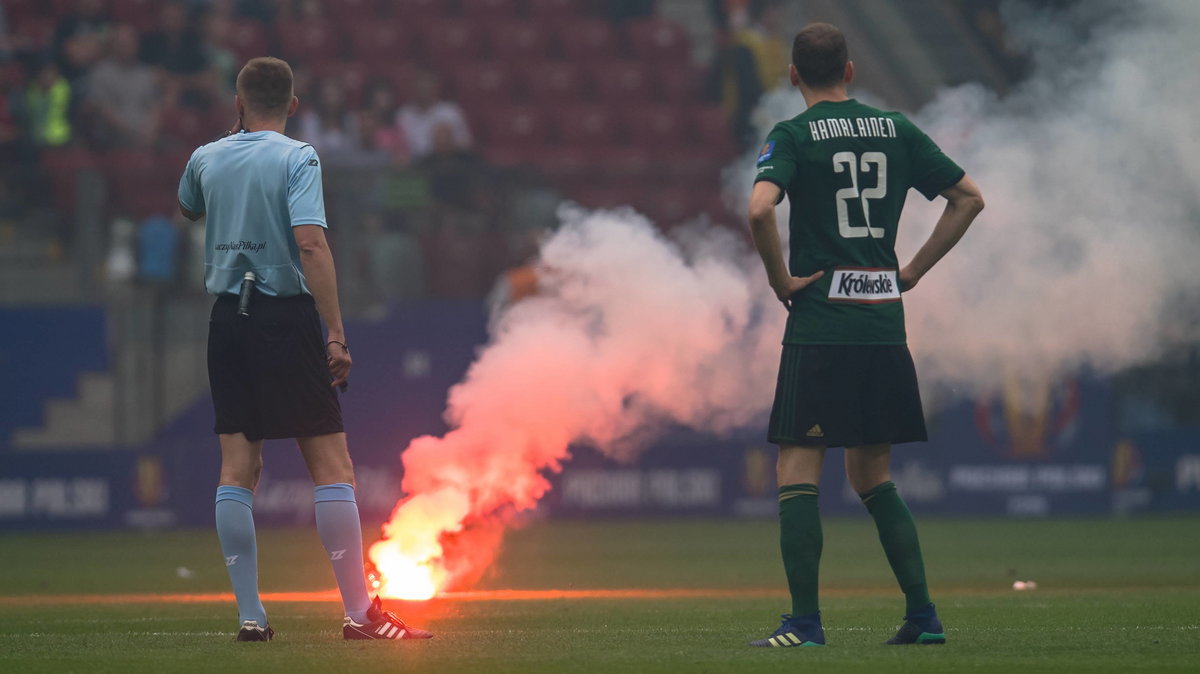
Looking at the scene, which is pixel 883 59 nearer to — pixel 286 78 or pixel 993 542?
pixel 993 542

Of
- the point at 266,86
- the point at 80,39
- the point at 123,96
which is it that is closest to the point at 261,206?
the point at 266,86

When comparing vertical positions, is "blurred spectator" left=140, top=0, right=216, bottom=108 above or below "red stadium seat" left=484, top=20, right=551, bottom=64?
below

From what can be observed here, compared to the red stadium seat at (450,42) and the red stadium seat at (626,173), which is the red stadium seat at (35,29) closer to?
the red stadium seat at (450,42)

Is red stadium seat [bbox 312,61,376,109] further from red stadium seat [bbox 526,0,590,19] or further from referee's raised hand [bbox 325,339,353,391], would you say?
referee's raised hand [bbox 325,339,353,391]

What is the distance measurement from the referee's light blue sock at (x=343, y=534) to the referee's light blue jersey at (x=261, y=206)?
79 cm

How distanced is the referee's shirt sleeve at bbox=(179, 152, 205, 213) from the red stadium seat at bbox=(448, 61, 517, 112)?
50.2ft

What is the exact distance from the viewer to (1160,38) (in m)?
13.1

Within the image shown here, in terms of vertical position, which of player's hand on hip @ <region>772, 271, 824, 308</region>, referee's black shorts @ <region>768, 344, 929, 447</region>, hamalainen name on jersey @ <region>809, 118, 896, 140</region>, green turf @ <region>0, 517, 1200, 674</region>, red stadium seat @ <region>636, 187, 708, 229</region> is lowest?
green turf @ <region>0, 517, 1200, 674</region>

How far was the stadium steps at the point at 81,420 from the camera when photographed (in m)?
16.9

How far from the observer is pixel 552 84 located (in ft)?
75.0

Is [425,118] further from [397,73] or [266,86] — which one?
[266,86]

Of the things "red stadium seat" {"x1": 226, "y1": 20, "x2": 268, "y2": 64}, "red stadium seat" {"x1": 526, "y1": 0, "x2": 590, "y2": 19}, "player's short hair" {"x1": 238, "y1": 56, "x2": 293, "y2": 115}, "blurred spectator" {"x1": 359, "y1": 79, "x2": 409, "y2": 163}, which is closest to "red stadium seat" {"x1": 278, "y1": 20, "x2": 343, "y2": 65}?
"red stadium seat" {"x1": 226, "y1": 20, "x2": 268, "y2": 64}

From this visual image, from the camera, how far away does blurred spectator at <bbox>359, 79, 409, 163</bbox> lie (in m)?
19.9

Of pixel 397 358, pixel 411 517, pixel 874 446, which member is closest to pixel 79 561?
pixel 397 358
